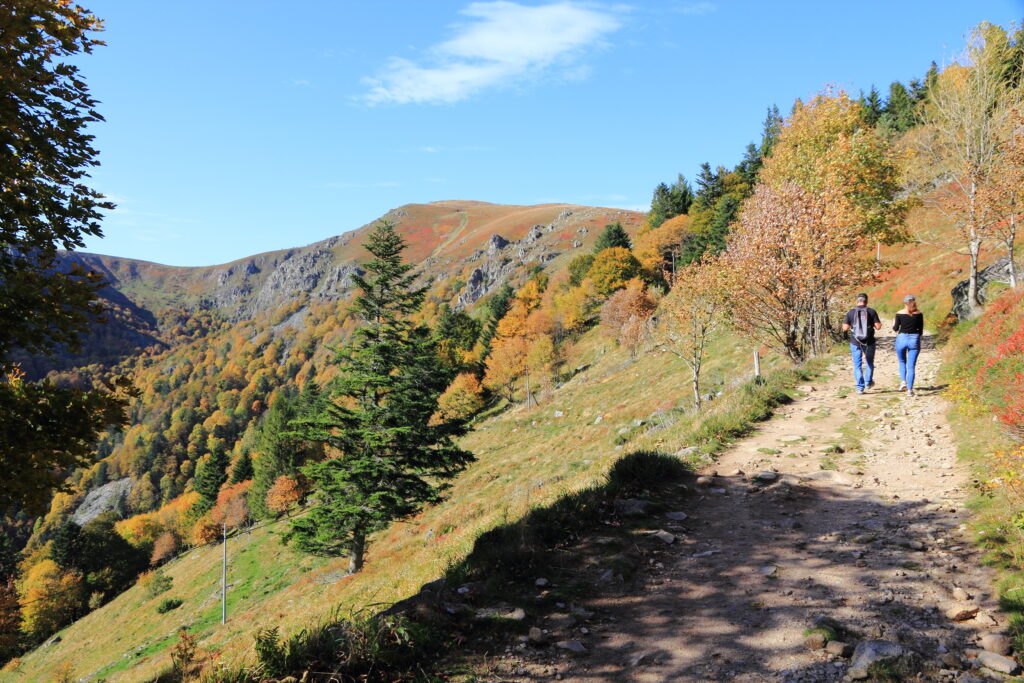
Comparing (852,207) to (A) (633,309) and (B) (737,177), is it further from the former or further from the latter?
(B) (737,177)

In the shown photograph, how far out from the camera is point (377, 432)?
22.4 m

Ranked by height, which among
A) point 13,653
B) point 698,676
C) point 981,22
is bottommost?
point 13,653

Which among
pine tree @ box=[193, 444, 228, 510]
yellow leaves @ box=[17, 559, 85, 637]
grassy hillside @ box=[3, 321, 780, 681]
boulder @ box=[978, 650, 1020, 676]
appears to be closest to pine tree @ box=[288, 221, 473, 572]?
grassy hillside @ box=[3, 321, 780, 681]

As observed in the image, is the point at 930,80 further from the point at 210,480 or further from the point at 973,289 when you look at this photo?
the point at 210,480

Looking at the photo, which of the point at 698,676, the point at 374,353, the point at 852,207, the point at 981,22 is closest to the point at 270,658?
the point at 698,676

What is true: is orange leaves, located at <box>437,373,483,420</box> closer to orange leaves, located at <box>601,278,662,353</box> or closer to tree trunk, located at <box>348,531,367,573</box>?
orange leaves, located at <box>601,278,662,353</box>

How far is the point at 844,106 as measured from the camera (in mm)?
31078

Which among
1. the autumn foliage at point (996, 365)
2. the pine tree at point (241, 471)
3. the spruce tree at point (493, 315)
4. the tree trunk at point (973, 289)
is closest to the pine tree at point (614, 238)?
the spruce tree at point (493, 315)

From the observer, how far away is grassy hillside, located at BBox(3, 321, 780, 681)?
846 inches

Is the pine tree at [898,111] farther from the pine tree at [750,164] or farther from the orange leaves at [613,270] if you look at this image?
the orange leaves at [613,270]

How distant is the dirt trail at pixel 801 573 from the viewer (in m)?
4.32

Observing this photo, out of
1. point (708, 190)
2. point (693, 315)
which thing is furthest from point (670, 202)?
point (693, 315)

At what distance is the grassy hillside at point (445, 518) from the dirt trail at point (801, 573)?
10.2ft

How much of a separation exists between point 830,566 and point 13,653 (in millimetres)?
92262
